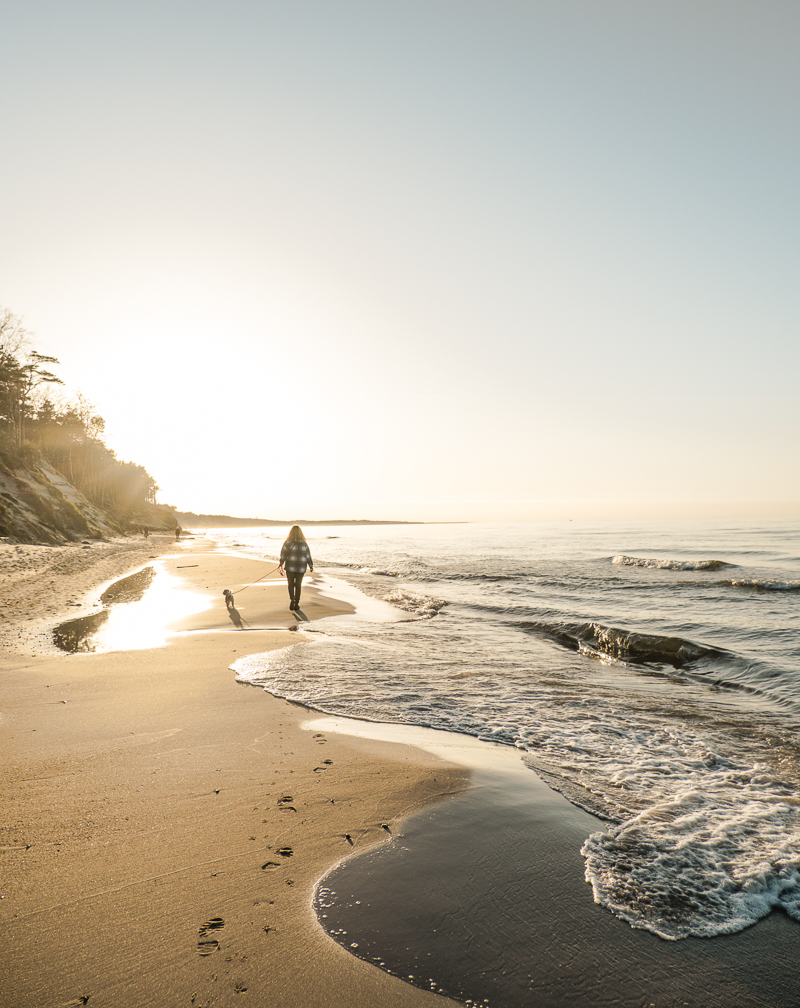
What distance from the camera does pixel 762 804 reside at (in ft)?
14.3

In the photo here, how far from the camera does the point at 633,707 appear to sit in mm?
7109

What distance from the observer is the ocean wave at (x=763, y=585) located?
20.1 metres

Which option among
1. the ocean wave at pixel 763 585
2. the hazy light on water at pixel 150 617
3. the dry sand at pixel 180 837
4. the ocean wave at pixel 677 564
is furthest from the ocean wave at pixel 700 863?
the ocean wave at pixel 677 564

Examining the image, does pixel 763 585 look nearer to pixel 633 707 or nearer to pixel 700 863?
pixel 633 707

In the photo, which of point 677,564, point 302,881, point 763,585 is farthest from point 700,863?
point 677,564

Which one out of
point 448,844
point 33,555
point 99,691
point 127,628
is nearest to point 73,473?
point 33,555

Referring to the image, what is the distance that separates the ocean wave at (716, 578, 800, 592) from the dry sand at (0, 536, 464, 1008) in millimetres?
20726

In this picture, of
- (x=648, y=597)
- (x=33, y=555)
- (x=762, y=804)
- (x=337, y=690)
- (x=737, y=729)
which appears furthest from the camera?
(x=33, y=555)

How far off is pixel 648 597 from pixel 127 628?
16.5m

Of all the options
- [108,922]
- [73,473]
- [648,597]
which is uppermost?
[73,473]

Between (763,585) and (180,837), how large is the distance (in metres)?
23.2

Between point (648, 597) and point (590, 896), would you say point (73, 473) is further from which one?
point (590, 896)

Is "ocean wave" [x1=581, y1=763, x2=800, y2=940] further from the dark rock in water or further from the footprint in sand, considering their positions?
the dark rock in water

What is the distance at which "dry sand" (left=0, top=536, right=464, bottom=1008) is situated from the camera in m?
2.23
